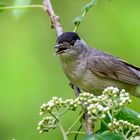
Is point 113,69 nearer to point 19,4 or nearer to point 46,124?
point 19,4

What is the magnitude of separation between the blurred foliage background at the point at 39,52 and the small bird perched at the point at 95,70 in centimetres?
45

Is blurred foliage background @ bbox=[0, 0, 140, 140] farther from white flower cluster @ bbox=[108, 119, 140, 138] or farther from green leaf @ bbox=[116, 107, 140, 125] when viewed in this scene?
white flower cluster @ bbox=[108, 119, 140, 138]

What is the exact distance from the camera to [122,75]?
21.7 ft

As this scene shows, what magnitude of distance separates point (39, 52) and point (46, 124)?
6307mm

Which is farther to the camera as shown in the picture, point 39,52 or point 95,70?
point 39,52

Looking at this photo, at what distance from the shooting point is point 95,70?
21.5 feet

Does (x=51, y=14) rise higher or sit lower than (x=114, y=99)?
higher

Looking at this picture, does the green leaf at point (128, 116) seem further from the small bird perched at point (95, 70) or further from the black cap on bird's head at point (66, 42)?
the small bird perched at point (95, 70)

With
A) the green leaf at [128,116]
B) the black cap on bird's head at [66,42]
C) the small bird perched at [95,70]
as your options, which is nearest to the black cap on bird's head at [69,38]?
the black cap on bird's head at [66,42]

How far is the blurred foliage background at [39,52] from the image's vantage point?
817cm

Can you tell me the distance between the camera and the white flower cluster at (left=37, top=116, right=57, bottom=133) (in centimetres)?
318

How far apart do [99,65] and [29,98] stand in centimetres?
192

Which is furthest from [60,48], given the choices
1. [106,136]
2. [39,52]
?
[39,52]

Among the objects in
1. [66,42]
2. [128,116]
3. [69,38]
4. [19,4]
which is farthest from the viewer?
[66,42]
